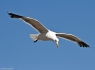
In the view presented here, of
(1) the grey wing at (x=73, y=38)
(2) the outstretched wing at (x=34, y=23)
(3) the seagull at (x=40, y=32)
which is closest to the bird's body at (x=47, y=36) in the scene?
(3) the seagull at (x=40, y=32)

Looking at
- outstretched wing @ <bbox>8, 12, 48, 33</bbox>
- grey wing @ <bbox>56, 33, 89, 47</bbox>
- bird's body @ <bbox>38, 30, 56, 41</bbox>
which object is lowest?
bird's body @ <bbox>38, 30, 56, 41</bbox>

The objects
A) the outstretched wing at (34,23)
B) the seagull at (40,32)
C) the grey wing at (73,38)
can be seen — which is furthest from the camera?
the grey wing at (73,38)

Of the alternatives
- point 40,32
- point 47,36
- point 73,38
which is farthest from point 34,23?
point 73,38

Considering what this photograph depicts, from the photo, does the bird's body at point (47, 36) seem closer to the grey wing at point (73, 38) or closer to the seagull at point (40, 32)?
the seagull at point (40, 32)

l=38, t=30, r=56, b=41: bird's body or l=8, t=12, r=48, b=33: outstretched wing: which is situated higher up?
l=8, t=12, r=48, b=33: outstretched wing

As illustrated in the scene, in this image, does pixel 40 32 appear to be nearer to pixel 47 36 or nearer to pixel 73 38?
pixel 47 36

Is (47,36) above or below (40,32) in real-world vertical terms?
below

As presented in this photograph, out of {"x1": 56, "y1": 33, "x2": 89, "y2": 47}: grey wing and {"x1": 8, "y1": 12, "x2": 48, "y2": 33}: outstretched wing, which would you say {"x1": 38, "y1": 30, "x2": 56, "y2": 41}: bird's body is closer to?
{"x1": 8, "y1": 12, "x2": 48, "y2": 33}: outstretched wing

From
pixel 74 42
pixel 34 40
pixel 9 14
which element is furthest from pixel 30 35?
pixel 74 42

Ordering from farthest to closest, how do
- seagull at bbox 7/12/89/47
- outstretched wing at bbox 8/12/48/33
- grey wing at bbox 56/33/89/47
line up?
grey wing at bbox 56/33/89/47 → seagull at bbox 7/12/89/47 → outstretched wing at bbox 8/12/48/33

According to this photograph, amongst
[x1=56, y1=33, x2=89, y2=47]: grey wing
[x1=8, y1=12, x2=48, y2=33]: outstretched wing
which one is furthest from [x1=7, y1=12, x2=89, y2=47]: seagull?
[x1=56, y1=33, x2=89, y2=47]: grey wing

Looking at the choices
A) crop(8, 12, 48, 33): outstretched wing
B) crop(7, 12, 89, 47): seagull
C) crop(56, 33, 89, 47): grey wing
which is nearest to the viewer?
crop(8, 12, 48, 33): outstretched wing

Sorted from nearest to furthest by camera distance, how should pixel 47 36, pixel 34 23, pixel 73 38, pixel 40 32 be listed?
pixel 47 36, pixel 34 23, pixel 40 32, pixel 73 38

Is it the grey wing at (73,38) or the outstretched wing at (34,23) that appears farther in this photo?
the grey wing at (73,38)
